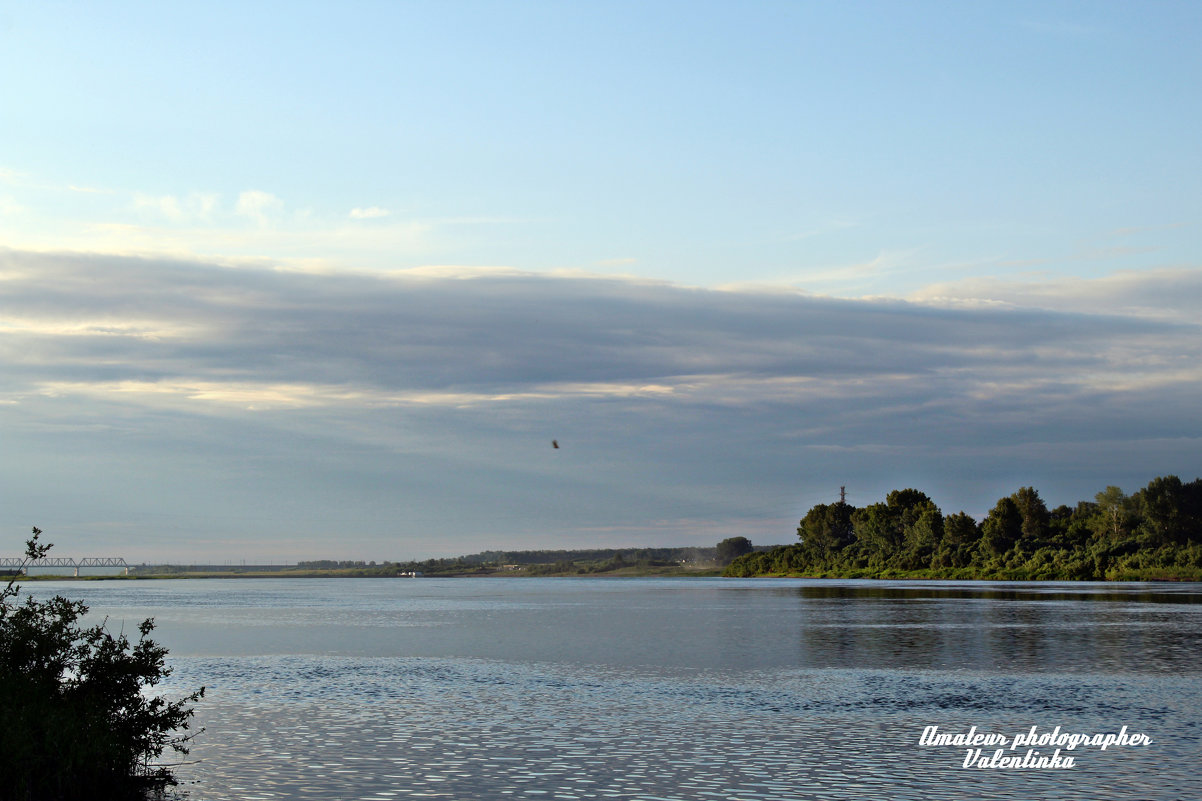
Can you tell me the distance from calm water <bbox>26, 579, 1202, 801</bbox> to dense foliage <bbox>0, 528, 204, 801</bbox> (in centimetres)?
158

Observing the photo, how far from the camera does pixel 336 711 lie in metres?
37.9

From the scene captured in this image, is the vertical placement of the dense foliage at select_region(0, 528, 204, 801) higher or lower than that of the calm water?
higher

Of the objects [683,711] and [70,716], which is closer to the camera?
[70,716]

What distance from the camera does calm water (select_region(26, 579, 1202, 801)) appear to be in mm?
25797

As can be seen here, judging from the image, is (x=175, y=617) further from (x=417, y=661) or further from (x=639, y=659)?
(x=639, y=659)

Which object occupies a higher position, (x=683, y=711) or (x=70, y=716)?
(x=70, y=716)

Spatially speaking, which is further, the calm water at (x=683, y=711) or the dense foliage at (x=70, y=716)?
the calm water at (x=683, y=711)

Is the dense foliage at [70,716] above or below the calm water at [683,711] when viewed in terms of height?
above

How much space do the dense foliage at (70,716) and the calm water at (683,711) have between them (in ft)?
5.18

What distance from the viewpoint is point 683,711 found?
123 feet

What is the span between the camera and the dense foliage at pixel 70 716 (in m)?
23.0

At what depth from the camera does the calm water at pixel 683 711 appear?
25.8 metres

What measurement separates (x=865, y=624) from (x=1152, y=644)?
26.3 meters

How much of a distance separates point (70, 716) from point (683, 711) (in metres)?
20.5
